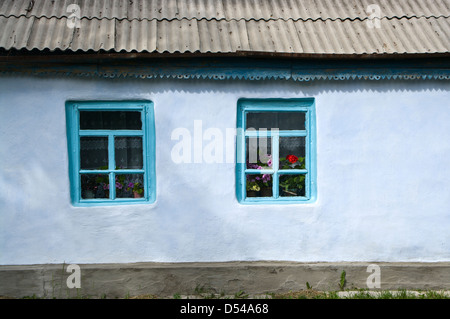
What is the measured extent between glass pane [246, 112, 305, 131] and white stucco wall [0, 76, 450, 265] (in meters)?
0.26

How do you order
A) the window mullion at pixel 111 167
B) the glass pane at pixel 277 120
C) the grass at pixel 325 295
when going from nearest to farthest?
the grass at pixel 325 295 → the window mullion at pixel 111 167 → the glass pane at pixel 277 120

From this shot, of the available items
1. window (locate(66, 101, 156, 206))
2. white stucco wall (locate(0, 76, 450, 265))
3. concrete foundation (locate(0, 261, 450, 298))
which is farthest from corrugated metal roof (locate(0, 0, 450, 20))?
concrete foundation (locate(0, 261, 450, 298))

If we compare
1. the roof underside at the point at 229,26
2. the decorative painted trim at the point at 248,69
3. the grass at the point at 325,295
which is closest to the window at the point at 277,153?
the decorative painted trim at the point at 248,69

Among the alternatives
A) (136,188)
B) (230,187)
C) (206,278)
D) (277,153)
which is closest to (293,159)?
(277,153)

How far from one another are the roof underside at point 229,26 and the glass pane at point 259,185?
1480 millimetres

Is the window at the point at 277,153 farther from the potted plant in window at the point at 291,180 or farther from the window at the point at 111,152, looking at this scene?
the window at the point at 111,152

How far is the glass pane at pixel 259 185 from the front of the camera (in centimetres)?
542

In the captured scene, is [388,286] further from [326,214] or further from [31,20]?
[31,20]

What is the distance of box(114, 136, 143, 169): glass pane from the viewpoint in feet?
17.4

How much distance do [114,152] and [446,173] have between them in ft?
12.8

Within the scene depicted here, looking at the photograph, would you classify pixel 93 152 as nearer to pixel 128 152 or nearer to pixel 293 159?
pixel 128 152

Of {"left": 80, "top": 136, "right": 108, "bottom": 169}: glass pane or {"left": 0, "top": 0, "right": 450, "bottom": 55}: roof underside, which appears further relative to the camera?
{"left": 80, "top": 136, "right": 108, "bottom": 169}: glass pane

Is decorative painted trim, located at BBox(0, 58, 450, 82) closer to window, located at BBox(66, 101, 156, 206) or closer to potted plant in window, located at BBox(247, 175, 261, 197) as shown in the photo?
window, located at BBox(66, 101, 156, 206)

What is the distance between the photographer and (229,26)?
17.5ft
